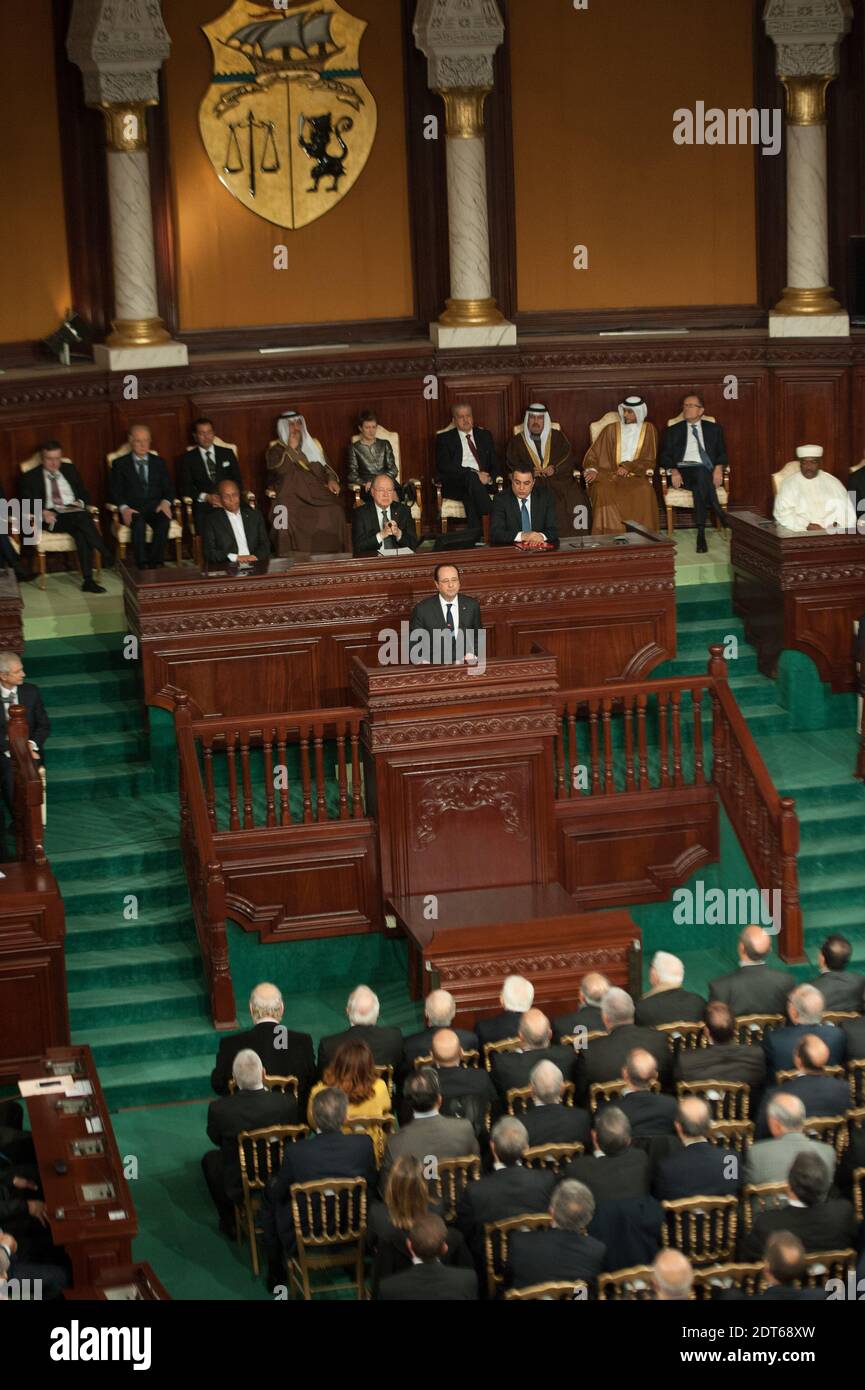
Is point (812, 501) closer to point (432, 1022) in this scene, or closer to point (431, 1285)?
point (432, 1022)

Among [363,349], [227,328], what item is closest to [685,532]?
[363,349]

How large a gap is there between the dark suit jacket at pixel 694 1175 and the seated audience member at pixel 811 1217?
14.9 inches

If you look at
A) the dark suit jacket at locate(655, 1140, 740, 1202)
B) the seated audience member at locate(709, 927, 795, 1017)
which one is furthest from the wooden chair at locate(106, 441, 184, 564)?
the dark suit jacket at locate(655, 1140, 740, 1202)

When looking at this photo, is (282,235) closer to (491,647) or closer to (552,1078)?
(491,647)

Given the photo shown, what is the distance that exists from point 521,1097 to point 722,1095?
73cm

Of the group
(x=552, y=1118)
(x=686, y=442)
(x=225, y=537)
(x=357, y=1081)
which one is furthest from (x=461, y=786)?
(x=686, y=442)

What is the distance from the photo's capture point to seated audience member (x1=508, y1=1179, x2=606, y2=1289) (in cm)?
673

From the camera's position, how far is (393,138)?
15180 mm

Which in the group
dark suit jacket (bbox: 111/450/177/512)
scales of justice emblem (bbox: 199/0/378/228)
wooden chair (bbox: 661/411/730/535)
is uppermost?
scales of justice emblem (bbox: 199/0/378/228)

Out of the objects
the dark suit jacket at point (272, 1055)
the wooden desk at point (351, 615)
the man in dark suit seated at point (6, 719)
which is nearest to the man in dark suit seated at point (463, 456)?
the wooden desk at point (351, 615)

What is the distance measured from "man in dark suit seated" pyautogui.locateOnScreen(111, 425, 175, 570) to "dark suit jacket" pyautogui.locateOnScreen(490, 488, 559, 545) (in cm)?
227

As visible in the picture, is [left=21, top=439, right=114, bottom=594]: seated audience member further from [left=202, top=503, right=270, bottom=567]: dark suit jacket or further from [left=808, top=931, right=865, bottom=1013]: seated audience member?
[left=808, top=931, right=865, bottom=1013]: seated audience member

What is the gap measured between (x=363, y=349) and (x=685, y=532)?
2.43 metres

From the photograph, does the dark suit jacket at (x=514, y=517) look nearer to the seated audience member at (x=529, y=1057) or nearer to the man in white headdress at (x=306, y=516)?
the man in white headdress at (x=306, y=516)
